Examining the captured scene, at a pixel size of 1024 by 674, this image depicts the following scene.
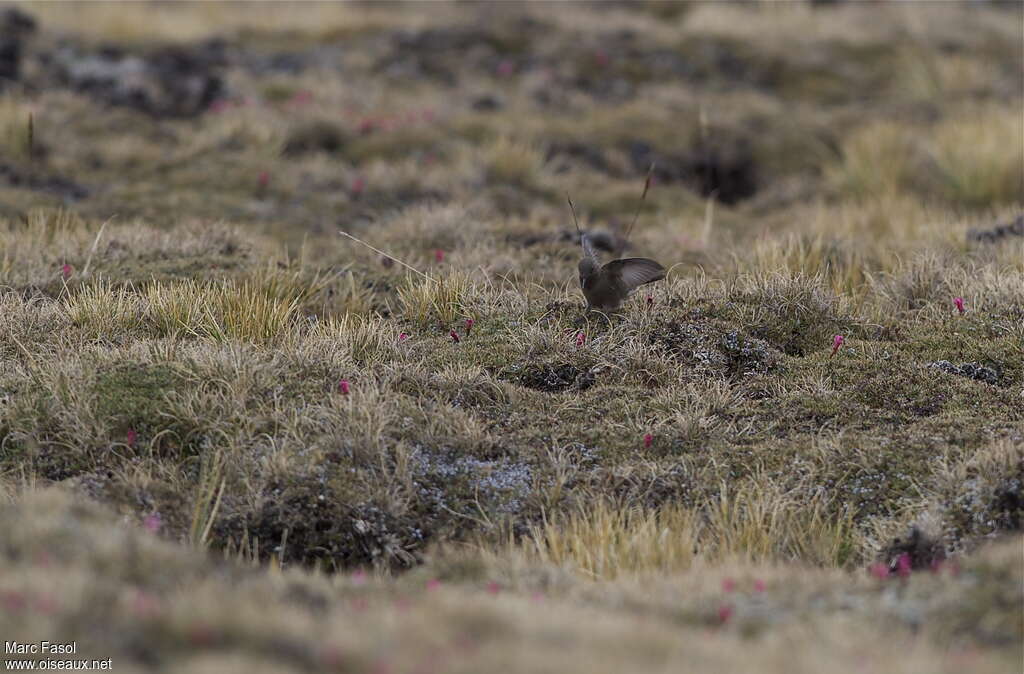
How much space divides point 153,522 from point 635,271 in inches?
99.2

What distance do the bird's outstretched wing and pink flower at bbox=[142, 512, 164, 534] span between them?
90.7 inches

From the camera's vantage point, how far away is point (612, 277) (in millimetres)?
5449

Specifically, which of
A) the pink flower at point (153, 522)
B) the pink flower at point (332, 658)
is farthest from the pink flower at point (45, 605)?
the pink flower at point (153, 522)

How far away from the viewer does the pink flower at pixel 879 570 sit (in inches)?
144

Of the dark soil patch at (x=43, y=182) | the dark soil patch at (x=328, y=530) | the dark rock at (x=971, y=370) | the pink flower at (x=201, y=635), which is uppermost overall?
the pink flower at (x=201, y=635)

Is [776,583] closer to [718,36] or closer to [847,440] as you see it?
[847,440]

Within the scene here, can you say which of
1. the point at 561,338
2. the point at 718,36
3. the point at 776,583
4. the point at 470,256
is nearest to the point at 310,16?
the point at 718,36

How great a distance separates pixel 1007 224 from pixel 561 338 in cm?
425

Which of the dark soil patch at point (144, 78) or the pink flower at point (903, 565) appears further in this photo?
the dark soil patch at point (144, 78)

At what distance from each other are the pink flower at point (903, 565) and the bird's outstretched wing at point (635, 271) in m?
1.79

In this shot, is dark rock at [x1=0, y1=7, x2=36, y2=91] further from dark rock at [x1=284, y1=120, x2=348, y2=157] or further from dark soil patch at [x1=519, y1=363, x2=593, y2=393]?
dark soil patch at [x1=519, y1=363, x2=593, y2=393]

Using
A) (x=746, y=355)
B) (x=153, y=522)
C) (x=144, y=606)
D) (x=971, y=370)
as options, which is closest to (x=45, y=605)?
(x=144, y=606)

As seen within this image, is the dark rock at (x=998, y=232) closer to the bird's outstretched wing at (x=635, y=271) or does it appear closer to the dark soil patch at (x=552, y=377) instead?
the bird's outstretched wing at (x=635, y=271)

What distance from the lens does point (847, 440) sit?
4828 millimetres
